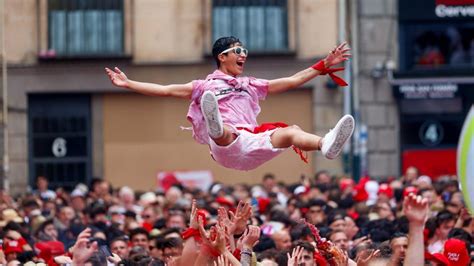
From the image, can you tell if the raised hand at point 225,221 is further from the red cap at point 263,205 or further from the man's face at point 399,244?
the red cap at point 263,205

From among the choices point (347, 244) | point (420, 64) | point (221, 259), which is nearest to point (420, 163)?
point (420, 64)

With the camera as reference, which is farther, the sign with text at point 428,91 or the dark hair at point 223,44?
the sign with text at point 428,91

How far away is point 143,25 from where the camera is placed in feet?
119

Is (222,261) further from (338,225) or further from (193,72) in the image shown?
(193,72)

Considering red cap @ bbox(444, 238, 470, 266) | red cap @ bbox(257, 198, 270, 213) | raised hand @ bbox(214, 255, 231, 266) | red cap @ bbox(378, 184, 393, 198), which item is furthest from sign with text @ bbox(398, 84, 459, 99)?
raised hand @ bbox(214, 255, 231, 266)

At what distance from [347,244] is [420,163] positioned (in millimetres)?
18349

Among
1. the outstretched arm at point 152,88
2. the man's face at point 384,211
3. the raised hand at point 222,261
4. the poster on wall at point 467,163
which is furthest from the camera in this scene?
the man's face at point 384,211

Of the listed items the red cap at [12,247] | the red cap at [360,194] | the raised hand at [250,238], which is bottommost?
the red cap at [360,194]

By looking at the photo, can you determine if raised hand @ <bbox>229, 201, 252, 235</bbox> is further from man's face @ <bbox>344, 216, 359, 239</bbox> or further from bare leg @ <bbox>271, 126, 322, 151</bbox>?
man's face @ <bbox>344, 216, 359, 239</bbox>

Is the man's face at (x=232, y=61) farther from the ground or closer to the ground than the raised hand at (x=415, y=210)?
farther from the ground

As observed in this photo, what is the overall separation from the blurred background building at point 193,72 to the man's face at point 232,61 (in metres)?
20.4

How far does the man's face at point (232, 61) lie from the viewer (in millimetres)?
15190

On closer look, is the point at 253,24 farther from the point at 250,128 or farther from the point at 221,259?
the point at 221,259

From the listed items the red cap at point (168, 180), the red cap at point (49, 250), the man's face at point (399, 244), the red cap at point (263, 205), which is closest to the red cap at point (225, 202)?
the red cap at point (263, 205)
